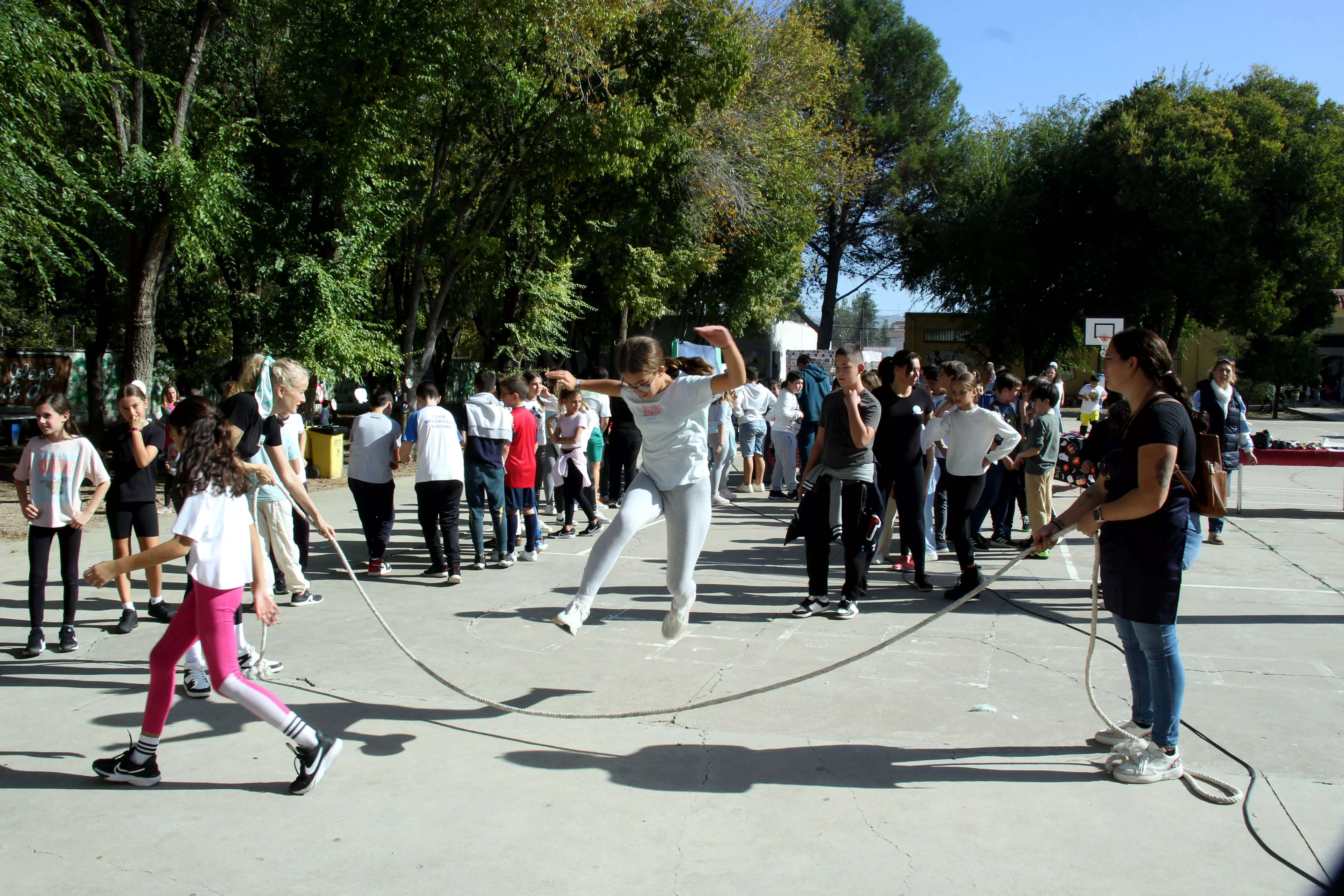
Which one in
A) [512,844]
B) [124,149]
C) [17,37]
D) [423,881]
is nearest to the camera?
[423,881]

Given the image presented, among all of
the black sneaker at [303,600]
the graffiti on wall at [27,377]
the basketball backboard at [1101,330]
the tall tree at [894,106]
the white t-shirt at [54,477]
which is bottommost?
the black sneaker at [303,600]

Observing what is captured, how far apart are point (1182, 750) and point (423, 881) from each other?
11.0 ft

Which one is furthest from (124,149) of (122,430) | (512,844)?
(512,844)

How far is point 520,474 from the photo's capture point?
29.2ft

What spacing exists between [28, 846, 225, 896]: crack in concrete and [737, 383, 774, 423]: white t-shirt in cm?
1099

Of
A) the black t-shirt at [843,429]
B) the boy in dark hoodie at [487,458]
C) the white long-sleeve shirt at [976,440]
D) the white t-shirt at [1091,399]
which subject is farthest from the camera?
the white t-shirt at [1091,399]

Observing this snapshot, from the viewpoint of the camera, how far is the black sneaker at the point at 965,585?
728 cm

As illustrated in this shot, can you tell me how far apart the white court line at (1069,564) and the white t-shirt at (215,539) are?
6692 millimetres

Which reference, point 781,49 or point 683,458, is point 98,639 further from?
point 781,49

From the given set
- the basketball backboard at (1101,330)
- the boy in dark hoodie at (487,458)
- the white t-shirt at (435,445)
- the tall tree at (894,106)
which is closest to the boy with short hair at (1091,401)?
the basketball backboard at (1101,330)

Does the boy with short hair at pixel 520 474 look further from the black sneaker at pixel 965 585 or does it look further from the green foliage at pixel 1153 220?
the green foliage at pixel 1153 220

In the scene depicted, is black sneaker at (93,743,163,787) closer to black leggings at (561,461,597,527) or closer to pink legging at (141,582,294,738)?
pink legging at (141,582,294,738)

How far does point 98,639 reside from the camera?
6203mm

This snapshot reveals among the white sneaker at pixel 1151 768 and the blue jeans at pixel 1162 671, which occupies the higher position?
the blue jeans at pixel 1162 671
